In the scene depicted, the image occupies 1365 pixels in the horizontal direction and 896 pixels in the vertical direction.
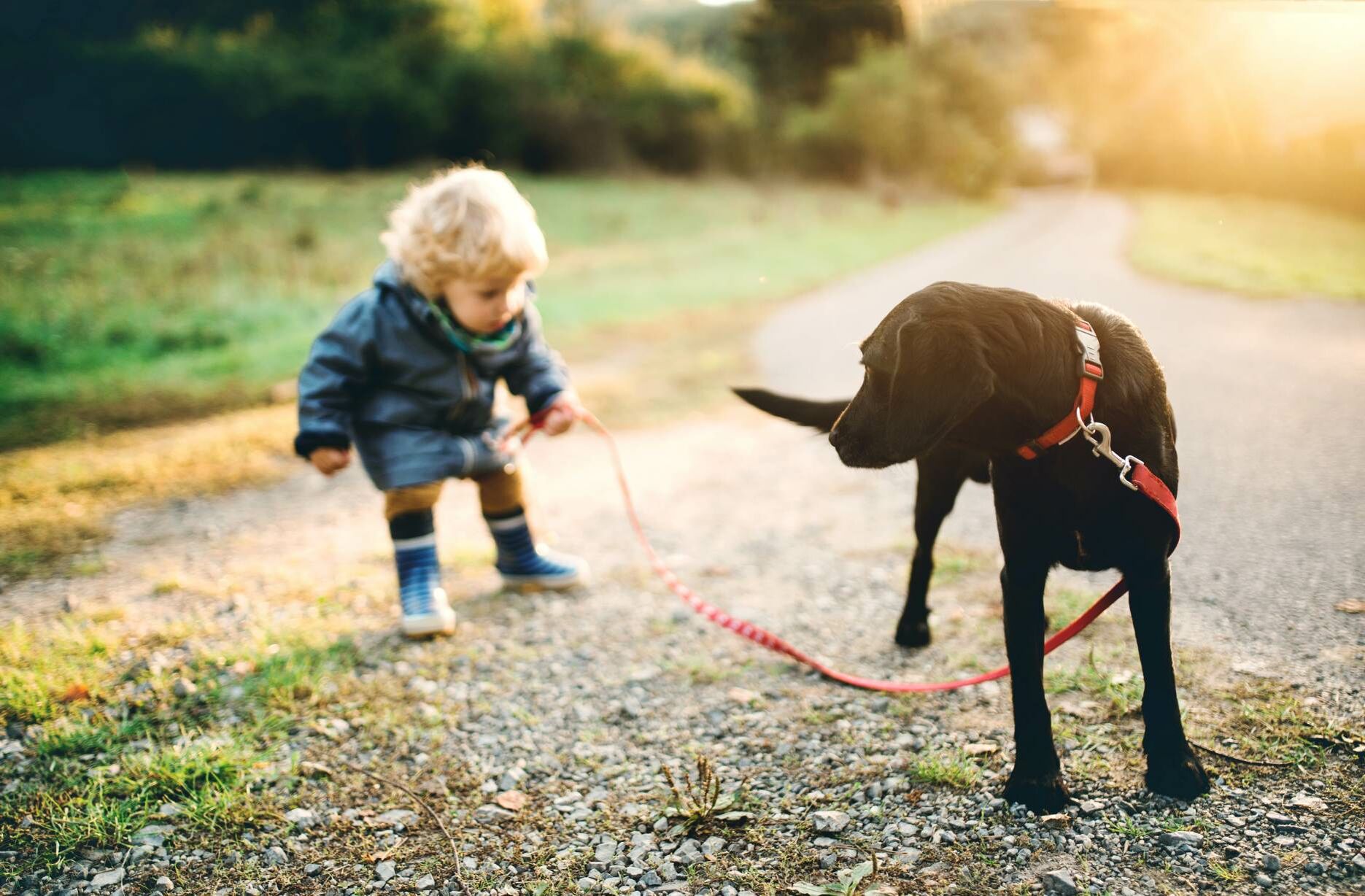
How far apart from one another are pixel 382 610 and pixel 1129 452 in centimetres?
290

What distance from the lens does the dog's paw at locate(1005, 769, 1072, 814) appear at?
7.57ft

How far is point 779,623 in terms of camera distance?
359 cm

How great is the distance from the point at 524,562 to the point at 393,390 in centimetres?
93

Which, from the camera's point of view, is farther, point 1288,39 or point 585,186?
point 585,186

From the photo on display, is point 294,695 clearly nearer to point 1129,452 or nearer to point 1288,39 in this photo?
point 1129,452

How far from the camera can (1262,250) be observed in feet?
37.6

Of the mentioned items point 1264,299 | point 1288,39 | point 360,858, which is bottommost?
point 360,858

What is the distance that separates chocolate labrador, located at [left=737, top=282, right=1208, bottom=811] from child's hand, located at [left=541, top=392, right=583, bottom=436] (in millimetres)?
1744

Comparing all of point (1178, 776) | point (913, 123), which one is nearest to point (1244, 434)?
point (1178, 776)

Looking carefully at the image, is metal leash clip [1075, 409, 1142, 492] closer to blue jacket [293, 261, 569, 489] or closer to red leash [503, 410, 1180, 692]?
red leash [503, 410, 1180, 692]

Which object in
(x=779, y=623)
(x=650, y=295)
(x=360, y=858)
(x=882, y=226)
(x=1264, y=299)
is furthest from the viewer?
(x=882, y=226)

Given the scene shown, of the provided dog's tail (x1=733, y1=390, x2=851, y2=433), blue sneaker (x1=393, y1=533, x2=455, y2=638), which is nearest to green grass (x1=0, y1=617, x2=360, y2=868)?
blue sneaker (x1=393, y1=533, x2=455, y2=638)

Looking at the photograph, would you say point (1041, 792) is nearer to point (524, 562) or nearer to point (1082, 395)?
point (1082, 395)

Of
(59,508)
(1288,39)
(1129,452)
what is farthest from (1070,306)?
(1288,39)
